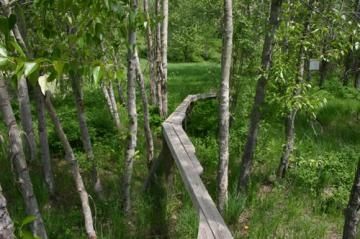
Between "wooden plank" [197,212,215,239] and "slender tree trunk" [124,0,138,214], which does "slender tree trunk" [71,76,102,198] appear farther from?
"wooden plank" [197,212,215,239]

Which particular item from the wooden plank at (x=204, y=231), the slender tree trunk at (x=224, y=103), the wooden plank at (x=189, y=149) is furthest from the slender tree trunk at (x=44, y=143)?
the wooden plank at (x=204, y=231)

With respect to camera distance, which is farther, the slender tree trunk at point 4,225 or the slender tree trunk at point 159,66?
the slender tree trunk at point 159,66

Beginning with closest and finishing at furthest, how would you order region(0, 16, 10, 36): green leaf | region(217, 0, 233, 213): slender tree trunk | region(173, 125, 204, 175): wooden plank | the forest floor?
region(0, 16, 10, 36): green leaf < region(173, 125, 204, 175): wooden plank < region(217, 0, 233, 213): slender tree trunk < the forest floor

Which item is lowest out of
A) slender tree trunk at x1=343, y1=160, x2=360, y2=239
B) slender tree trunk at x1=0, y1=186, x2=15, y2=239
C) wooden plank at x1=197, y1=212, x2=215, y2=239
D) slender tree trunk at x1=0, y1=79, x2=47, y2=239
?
slender tree trunk at x1=343, y1=160, x2=360, y2=239

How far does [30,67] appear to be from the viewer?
1.03 meters

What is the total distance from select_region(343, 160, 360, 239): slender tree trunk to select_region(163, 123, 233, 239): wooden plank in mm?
1210

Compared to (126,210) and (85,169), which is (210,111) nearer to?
(85,169)

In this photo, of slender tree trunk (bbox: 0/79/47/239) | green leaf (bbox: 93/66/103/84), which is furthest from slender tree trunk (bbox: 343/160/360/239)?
green leaf (bbox: 93/66/103/84)

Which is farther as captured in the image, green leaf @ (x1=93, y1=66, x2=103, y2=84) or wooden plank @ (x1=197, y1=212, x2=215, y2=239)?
wooden plank @ (x1=197, y1=212, x2=215, y2=239)

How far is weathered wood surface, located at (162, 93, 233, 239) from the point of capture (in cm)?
258

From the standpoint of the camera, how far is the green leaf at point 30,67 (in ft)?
3.34

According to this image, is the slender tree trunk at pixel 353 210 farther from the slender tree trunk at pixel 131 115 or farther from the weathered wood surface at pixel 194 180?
the slender tree trunk at pixel 131 115

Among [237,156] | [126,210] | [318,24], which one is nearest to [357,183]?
[318,24]

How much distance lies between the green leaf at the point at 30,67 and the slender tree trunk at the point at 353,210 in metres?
2.83
